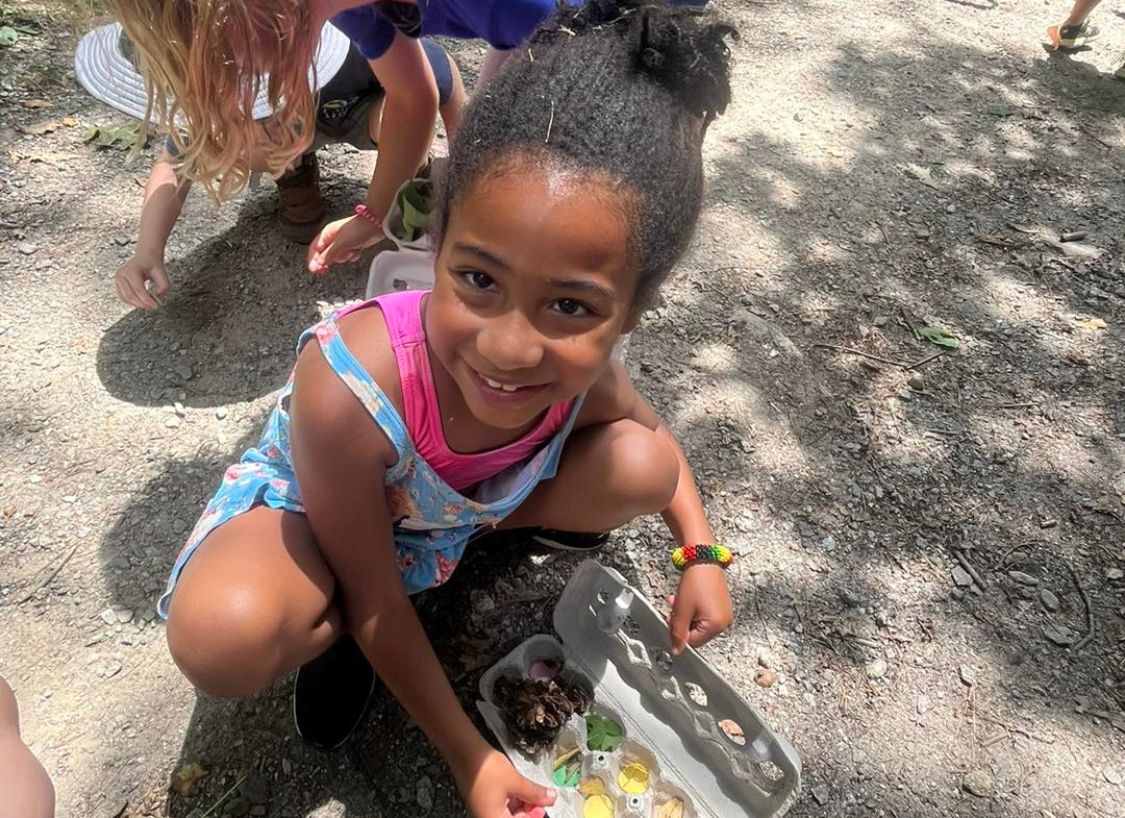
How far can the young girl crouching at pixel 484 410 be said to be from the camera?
3.11ft

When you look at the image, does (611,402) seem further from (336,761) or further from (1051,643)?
(1051,643)

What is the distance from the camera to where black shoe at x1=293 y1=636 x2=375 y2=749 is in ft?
4.55

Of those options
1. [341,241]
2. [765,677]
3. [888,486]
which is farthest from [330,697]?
[888,486]

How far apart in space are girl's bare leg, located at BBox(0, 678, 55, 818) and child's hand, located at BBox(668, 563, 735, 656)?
0.92 metres

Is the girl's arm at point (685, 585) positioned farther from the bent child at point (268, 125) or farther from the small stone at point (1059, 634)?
the small stone at point (1059, 634)

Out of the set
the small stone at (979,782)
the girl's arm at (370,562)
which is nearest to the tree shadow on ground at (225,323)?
the girl's arm at (370,562)

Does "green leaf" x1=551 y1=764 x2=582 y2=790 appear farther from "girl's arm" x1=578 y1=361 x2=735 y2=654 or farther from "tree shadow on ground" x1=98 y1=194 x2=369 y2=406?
"tree shadow on ground" x1=98 y1=194 x2=369 y2=406

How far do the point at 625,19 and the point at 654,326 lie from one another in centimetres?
115

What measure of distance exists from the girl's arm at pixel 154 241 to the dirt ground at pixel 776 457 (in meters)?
0.18

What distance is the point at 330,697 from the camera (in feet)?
4.59

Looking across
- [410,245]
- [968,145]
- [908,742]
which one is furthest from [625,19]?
→ [968,145]

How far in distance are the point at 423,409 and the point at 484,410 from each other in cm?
13

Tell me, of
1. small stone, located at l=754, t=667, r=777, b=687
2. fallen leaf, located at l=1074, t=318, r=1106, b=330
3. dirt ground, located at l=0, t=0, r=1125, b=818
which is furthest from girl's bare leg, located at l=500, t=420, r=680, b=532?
fallen leaf, located at l=1074, t=318, r=1106, b=330

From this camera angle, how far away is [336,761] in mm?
1400
